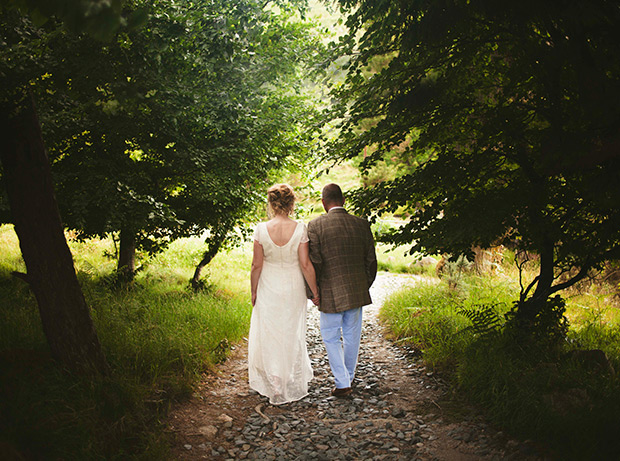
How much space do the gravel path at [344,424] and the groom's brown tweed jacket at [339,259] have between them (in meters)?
1.09

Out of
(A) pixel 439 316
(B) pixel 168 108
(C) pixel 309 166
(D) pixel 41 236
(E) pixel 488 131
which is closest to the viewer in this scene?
(D) pixel 41 236

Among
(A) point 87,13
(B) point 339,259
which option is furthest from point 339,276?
(A) point 87,13

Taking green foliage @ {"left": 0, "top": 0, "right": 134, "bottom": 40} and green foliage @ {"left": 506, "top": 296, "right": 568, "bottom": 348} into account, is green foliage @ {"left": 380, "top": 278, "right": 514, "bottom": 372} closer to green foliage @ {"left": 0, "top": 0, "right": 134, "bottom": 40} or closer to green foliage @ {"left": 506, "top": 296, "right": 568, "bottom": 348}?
green foliage @ {"left": 506, "top": 296, "right": 568, "bottom": 348}

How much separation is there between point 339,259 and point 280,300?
83 cm

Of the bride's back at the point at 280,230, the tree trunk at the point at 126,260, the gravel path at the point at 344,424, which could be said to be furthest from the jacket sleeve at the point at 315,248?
the tree trunk at the point at 126,260

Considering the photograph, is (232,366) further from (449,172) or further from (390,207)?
(449,172)

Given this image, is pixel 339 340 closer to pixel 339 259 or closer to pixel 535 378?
pixel 339 259

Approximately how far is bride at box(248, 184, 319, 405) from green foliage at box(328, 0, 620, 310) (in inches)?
36.2

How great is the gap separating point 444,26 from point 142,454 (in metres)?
4.17

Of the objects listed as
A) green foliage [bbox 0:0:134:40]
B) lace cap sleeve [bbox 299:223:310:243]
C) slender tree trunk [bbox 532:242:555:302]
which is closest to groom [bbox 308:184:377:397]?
lace cap sleeve [bbox 299:223:310:243]

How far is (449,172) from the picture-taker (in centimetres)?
409

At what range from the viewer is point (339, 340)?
446 cm

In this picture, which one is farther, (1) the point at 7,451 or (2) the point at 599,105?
(2) the point at 599,105

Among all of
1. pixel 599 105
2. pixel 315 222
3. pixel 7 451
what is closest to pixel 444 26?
pixel 599 105
